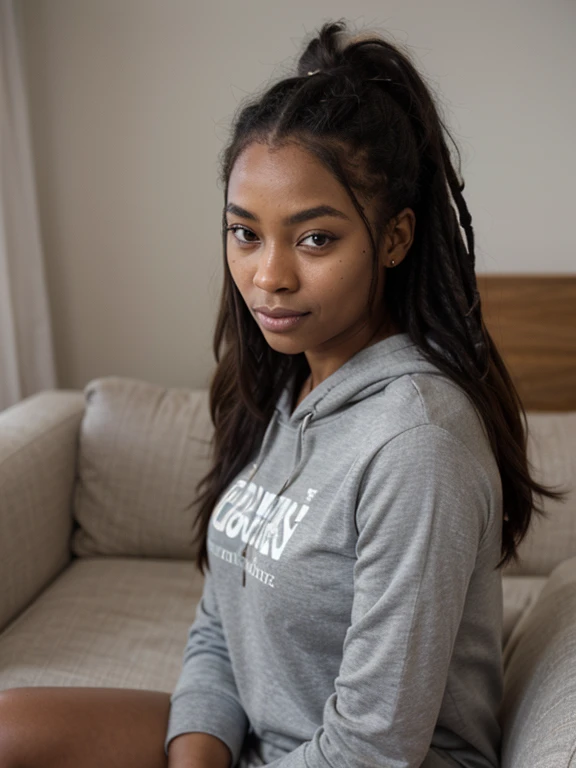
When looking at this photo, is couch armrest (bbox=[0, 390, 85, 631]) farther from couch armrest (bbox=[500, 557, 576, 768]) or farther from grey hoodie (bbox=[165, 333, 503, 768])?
couch armrest (bbox=[500, 557, 576, 768])

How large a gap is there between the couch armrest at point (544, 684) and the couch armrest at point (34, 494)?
898 mm

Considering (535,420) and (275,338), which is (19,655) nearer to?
(275,338)

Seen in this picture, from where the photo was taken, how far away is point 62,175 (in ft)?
8.09

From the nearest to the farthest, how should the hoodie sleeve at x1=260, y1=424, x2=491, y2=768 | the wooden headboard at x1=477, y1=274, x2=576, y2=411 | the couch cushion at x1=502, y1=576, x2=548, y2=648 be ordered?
1. the hoodie sleeve at x1=260, y1=424, x2=491, y2=768
2. the couch cushion at x1=502, y1=576, x2=548, y2=648
3. the wooden headboard at x1=477, y1=274, x2=576, y2=411

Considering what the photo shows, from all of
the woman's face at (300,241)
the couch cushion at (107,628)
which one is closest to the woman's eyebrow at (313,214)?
the woman's face at (300,241)

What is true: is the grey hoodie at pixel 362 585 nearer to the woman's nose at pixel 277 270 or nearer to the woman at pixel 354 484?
the woman at pixel 354 484

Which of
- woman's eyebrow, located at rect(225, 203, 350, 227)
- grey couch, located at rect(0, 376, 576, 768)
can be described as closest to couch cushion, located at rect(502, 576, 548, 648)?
grey couch, located at rect(0, 376, 576, 768)

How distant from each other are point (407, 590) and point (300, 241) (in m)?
0.37

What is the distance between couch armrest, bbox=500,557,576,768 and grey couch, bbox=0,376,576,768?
0.16ft

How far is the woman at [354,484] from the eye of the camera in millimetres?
856

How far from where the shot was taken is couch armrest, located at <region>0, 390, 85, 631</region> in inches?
65.2

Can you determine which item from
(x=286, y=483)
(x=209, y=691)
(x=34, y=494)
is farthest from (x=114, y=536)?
(x=286, y=483)

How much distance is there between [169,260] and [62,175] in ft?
1.22

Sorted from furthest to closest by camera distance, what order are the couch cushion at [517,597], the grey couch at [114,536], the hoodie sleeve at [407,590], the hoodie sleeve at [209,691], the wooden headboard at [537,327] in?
the wooden headboard at [537,327]
the grey couch at [114,536]
the couch cushion at [517,597]
the hoodie sleeve at [209,691]
the hoodie sleeve at [407,590]
